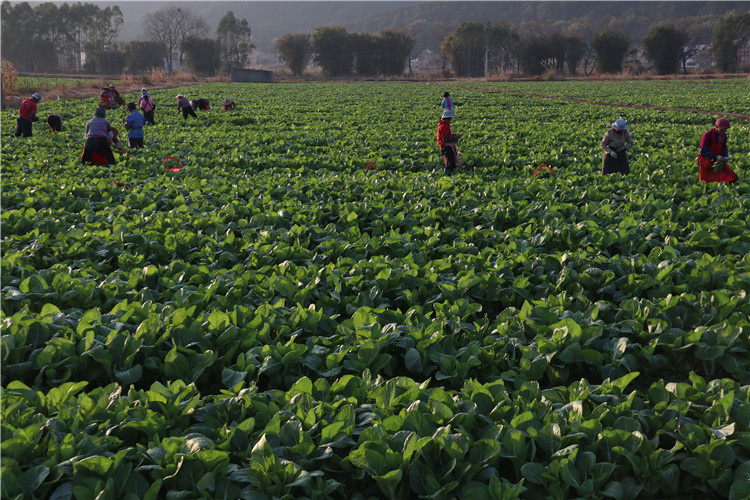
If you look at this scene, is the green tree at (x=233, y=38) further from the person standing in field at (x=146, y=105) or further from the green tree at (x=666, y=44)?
the person standing in field at (x=146, y=105)

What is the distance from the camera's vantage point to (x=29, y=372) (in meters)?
4.20

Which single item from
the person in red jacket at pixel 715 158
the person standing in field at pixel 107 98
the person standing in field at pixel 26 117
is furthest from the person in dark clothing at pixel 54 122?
the person in red jacket at pixel 715 158

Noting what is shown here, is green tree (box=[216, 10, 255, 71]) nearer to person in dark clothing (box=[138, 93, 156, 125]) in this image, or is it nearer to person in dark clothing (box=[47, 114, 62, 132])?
person in dark clothing (box=[138, 93, 156, 125])

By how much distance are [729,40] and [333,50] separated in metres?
70.7

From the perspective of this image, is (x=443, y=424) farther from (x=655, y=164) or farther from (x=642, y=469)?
(x=655, y=164)

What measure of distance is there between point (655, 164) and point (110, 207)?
12.6 metres

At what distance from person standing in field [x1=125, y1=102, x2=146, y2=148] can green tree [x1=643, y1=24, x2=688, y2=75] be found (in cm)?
9729


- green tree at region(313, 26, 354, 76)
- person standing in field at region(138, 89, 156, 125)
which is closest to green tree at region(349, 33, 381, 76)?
green tree at region(313, 26, 354, 76)

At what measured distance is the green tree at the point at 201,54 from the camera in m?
103

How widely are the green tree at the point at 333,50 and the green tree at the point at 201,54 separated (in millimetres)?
20238

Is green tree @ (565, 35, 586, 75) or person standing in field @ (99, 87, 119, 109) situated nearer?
person standing in field @ (99, 87, 119, 109)

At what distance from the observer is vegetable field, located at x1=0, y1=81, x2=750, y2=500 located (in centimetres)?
306

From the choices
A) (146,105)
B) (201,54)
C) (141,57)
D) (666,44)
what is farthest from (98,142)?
(141,57)

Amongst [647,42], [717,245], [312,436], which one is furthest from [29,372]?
[647,42]
